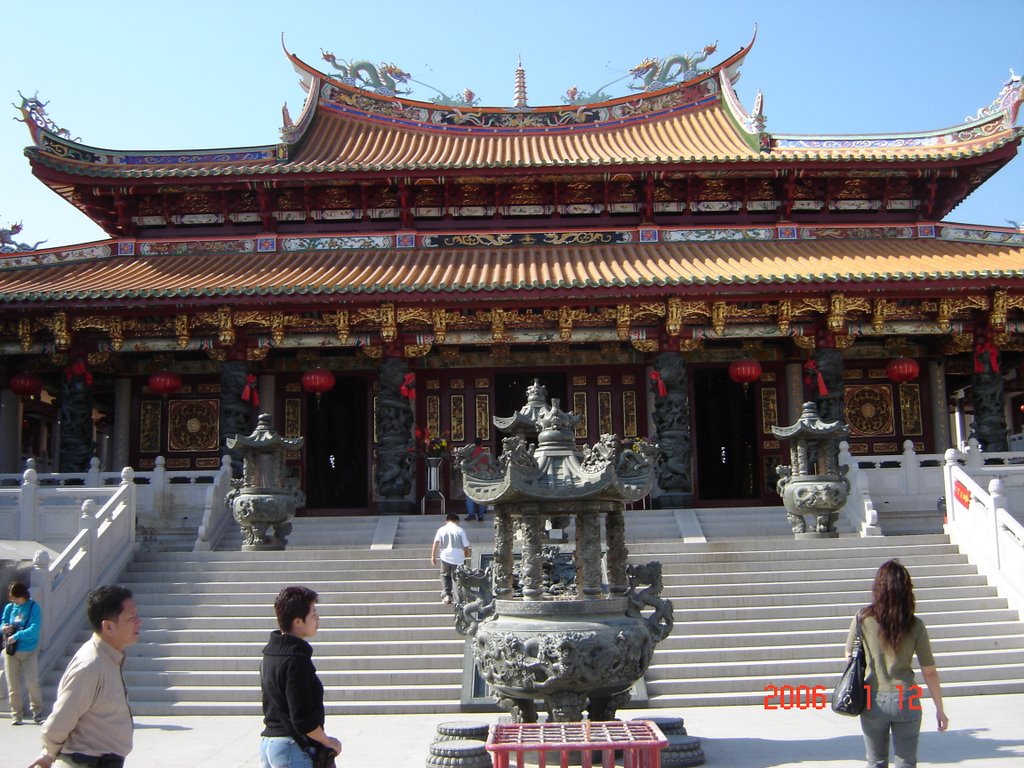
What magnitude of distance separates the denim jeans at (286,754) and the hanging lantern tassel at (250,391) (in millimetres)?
11019

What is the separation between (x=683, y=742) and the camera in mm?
6191

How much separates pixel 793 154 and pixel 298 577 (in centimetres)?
1065

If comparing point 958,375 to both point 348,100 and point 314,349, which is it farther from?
point 348,100

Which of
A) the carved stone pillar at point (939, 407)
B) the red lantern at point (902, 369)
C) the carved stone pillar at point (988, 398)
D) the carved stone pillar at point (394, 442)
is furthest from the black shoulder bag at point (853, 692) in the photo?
the carved stone pillar at point (939, 407)

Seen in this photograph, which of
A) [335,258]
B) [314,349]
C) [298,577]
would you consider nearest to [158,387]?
[314,349]

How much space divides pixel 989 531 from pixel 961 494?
0.94 meters

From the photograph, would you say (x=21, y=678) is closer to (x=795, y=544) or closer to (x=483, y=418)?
(x=795, y=544)

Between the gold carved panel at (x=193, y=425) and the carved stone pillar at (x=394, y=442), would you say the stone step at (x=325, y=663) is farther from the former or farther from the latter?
the gold carved panel at (x=193, y=425)

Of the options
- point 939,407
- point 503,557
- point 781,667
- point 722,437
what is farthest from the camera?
point 722,437

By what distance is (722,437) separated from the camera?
1722 cm

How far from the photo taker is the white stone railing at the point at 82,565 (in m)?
9.38

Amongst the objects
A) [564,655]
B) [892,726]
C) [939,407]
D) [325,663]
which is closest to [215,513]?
[325,663]

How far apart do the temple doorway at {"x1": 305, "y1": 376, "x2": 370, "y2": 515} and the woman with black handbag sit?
491 inches

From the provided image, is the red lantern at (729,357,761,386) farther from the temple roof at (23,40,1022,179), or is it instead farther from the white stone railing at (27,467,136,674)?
the white stone railing at (27,467,136,674)
